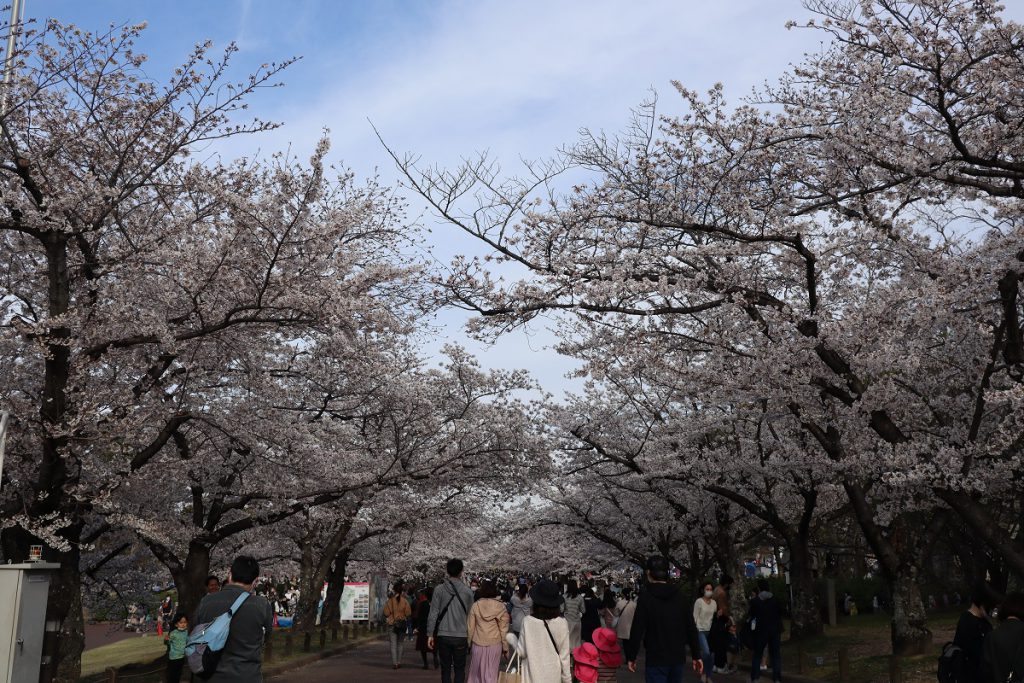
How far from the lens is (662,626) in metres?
8.15

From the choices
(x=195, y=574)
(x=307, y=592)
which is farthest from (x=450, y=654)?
(x=307, y=592)

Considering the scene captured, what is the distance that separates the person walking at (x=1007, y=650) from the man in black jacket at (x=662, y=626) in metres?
2.60

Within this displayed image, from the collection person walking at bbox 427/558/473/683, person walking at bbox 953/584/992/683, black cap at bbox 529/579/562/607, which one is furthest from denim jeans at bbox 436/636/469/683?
person walking at bbox 953/584/992/683

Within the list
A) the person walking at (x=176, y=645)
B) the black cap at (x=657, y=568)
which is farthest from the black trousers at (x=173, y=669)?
the black cap at (x=657, y=568)

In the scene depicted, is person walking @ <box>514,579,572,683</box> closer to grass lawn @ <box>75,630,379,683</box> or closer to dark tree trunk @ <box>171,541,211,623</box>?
grass lawn @ <box>75,630,379,683</box>

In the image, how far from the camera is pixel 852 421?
15.8 metres

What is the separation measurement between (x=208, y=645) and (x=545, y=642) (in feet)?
7.95

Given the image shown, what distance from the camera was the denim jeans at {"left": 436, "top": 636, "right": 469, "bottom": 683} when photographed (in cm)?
1134

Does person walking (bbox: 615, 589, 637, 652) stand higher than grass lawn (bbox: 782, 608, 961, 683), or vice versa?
person walking (bbox: 615, 589, 637, 652)

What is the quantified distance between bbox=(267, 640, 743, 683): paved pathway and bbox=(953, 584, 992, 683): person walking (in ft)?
35.1

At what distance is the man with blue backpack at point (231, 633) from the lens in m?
5.89

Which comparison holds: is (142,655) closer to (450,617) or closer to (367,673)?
(367,673)

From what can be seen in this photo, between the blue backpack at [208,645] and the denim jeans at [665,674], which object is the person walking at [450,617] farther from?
the blue backpack at [208,645]

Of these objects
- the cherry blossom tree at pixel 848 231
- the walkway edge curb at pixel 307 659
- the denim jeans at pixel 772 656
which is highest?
the cherry blossom tree at pixel 848 231
